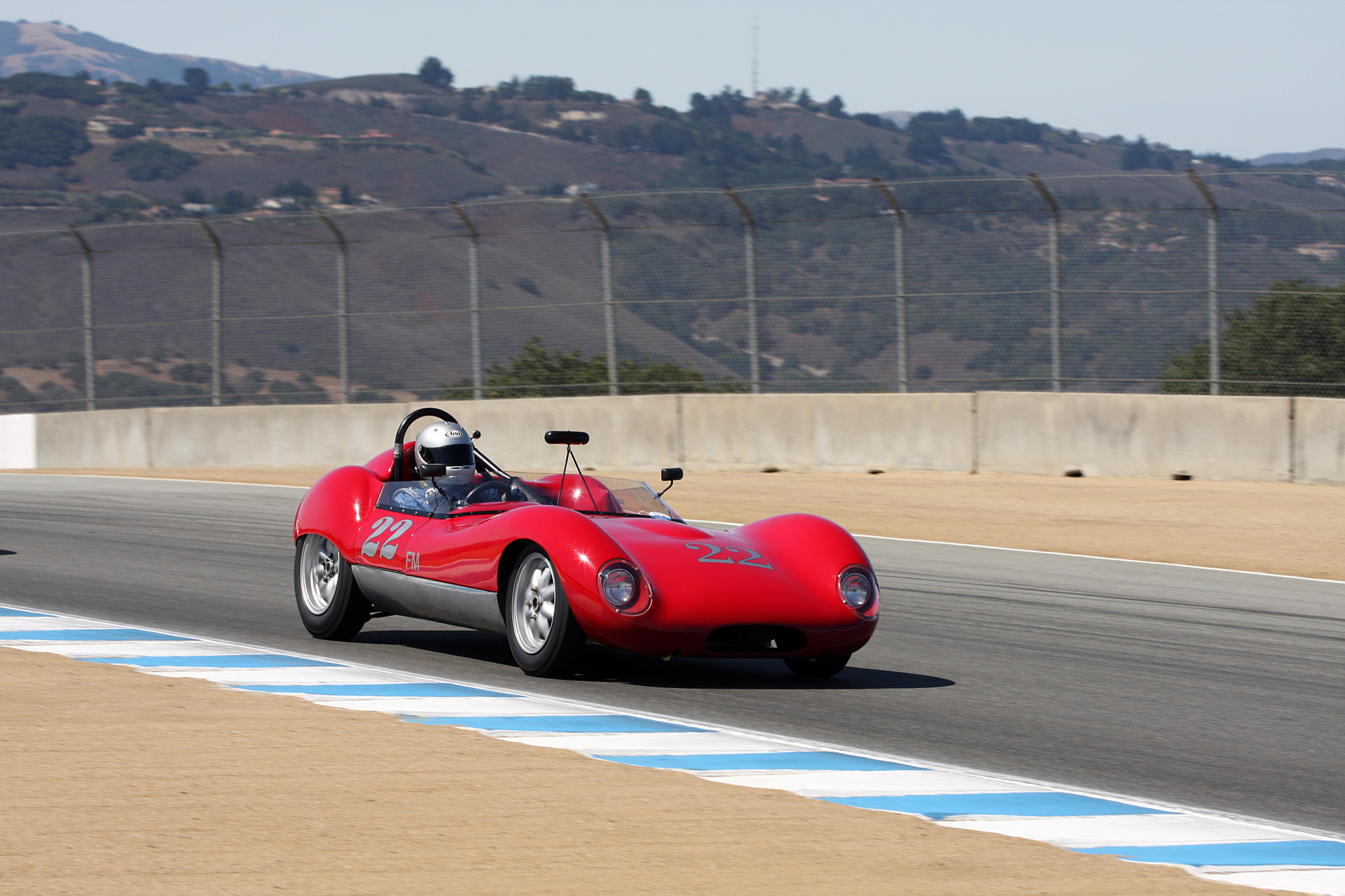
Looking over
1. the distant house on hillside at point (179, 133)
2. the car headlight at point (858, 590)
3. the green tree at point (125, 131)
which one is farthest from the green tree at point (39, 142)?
the car headlight at point (858, 590)

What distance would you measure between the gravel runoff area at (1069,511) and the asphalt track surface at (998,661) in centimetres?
90

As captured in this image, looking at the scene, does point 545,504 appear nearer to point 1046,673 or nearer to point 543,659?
point 543,659

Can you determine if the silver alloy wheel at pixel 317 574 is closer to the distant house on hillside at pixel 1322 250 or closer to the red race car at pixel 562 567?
the red race car at pixel 562 567

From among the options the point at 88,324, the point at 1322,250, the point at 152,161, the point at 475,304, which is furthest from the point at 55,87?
the point at 1322,250

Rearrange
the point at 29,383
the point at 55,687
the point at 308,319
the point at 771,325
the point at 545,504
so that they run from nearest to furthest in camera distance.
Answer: the point at 55,687
the point at 545,504
the point at 771,325
the point at 308,319
the point at 29,383

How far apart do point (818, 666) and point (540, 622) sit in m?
1.33

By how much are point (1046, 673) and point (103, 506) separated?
34.1 feet

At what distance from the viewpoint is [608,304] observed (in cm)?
1933

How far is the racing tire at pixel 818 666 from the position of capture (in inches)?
292

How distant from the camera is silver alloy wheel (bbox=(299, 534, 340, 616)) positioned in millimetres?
8289

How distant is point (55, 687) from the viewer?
6648 mm

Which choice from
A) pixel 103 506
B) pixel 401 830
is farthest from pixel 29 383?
pixel 401 830

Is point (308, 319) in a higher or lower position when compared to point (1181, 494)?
higher

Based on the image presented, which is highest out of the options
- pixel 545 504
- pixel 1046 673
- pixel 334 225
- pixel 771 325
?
pixel 334 225
